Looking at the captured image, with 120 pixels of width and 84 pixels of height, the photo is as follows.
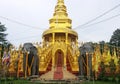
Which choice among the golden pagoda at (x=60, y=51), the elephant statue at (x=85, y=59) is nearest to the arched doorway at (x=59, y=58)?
the golden pagoda at (x=60, y=51)

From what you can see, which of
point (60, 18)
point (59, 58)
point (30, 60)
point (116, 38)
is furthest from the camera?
point (116, 38)

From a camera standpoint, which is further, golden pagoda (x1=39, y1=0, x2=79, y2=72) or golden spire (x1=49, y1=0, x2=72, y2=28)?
golden spire (x1=49, y1=0, x2=72, y2=28)

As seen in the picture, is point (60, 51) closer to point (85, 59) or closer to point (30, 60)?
point (85, 59)

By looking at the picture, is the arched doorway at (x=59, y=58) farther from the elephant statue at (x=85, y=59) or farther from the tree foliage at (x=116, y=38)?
the tree foliage at (x=116, y=38)

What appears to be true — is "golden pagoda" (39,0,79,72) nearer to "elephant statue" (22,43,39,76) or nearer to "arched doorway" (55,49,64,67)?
"arched doorway" (55,49,64,67)

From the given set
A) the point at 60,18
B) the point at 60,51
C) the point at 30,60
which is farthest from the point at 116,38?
the point at 30,60

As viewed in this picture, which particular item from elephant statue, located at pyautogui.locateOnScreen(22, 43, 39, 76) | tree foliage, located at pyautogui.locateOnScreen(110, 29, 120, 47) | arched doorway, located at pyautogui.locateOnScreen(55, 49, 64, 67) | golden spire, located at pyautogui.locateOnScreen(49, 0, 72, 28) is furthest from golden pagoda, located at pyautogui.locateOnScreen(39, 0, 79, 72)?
tree foliage, located at pyautogui.locateOnScreen(110, 29, 120, 47)

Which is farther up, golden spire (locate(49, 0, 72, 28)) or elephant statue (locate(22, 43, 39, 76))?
golden spire (locate(49, 0, 72, 28))

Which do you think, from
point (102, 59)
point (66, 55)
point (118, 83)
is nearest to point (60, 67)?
point (66, 55)

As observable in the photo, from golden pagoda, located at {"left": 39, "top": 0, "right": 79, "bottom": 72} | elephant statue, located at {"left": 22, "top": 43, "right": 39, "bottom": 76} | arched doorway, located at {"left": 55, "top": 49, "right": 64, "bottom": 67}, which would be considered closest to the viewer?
elephant statue, located at {"left": 22, "top": 43, "right": 39, "bottom": 76}

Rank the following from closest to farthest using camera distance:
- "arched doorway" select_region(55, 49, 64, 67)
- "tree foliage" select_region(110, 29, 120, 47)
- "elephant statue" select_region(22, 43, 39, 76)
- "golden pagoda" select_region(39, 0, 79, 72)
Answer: "elephant statue" select_region(22, 43, 39, 76)
"golden pagoda" select_region(39, 0, 79, 72)
"arched doorway" select_region(55, 49, 64, 67)
"tree foliage" select_region(110, 29, 120, 47)

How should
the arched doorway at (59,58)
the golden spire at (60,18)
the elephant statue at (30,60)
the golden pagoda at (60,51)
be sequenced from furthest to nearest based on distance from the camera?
the golden spire at (60,18) → the arched doorway at (59,58) → the golden pagoda at (60,51) → the elephant statue at (30,60)

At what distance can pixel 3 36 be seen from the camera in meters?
49.2

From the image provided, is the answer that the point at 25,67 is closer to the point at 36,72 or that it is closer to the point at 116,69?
the point at 36,72
